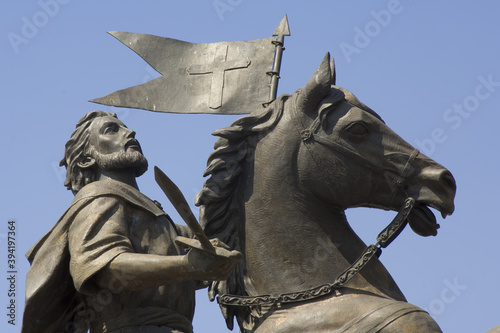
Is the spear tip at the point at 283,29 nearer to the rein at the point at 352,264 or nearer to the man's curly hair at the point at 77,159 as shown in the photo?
the rein at the point at 352,264

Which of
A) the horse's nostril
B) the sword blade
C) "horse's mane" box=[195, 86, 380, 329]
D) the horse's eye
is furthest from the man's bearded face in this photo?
the horse's nostril

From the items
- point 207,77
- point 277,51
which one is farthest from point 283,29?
point 207,77

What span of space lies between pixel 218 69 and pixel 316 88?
123cm

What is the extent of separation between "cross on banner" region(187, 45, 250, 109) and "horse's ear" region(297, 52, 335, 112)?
991 millimetres

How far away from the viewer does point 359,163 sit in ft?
27.3

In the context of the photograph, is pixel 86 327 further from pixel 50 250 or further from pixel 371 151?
pixel 371 151

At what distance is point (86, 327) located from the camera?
8070 mm

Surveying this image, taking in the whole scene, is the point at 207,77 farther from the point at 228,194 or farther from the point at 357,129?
the point at 357,129

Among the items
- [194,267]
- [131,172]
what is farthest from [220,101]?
[194,267]

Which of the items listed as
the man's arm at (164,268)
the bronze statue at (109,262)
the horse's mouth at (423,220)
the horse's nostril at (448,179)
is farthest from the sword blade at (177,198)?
the horse's nostril at (448,179)

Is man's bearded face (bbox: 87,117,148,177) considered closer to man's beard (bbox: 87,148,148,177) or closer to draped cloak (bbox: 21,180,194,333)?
man's beard (bbox: 87,148,148,177)

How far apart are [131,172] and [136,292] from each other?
1.01 metres

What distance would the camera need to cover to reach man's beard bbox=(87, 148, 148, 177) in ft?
27.7

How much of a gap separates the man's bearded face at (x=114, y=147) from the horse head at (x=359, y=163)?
1.13 m
